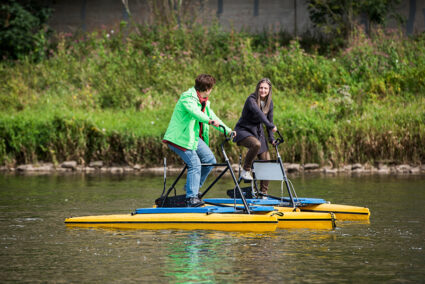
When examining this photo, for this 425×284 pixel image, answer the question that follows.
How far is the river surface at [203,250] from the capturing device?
7.69 m

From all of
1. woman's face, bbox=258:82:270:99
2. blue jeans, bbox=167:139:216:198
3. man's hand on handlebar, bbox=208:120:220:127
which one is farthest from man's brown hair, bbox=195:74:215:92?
woman's face, bbox=258:82:270:99

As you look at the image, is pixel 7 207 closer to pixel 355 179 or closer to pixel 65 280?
pixel 65 280

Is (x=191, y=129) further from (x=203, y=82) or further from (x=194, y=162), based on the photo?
(x=203, y=82)

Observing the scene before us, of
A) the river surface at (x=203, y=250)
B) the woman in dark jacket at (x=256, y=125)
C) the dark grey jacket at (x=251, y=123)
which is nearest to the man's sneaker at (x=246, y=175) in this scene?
the woman in dark jacket at (x=256, y=125)

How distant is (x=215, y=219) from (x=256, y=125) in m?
2.76

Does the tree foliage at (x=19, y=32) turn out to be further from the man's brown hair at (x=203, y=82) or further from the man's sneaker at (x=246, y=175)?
the man's brown hair at (x=203, y=82)

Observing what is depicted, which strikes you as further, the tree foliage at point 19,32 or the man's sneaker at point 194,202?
the tree foliage at point 19,32

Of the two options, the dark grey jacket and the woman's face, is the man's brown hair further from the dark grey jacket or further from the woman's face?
the woman's face

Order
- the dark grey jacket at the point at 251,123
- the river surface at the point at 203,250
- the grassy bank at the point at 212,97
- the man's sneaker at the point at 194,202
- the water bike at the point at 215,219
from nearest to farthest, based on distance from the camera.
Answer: the river surface at the point at 203,250
the water bike at the point at 215,219
the man's sneaker at the point at 194,202
the dark grey jacket at the point at 251,123
the grassy bank at the point at 212,97

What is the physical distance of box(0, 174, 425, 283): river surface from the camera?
7691mm

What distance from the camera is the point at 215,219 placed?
10664mm

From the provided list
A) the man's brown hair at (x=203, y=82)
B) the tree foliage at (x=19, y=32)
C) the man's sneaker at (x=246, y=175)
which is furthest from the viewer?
the tree foliage at (x=19, y=32)

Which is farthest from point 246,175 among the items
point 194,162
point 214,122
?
point 214,122

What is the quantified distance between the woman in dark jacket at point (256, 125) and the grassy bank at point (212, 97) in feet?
27.3
